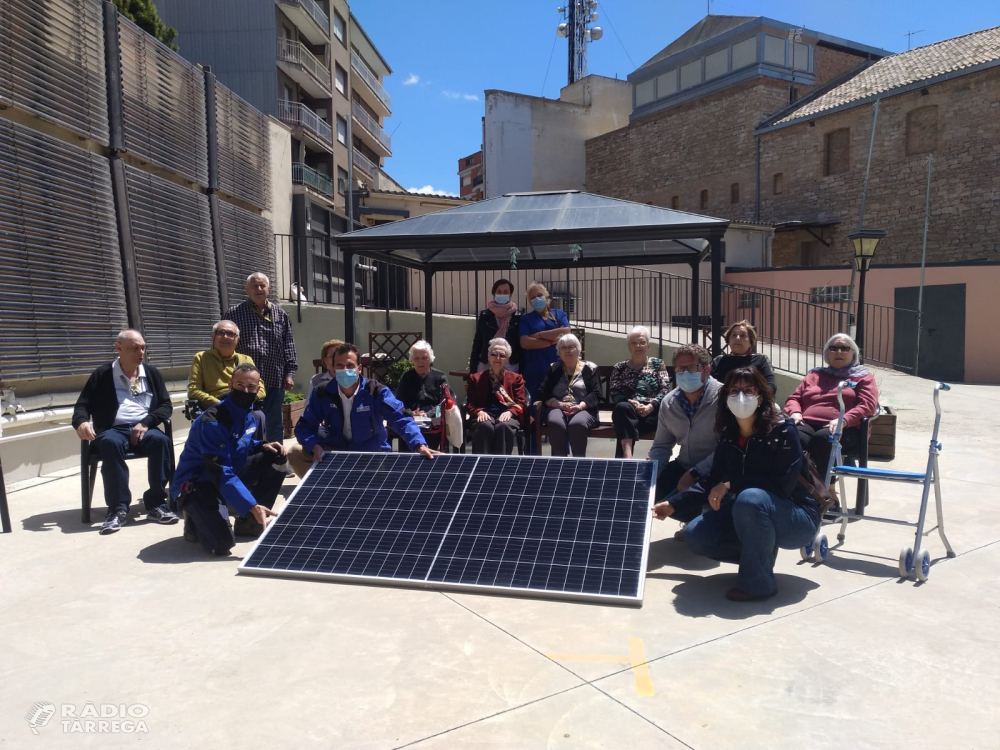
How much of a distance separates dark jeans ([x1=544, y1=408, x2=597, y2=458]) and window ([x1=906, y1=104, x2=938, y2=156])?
23.4 meters

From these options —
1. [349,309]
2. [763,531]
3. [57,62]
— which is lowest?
[763,531]

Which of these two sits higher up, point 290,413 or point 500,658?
point 290,413

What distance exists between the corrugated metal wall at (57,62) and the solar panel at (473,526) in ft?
16.6

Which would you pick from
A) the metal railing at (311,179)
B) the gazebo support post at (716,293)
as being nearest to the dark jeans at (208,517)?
the gazebo support post at (716,293)

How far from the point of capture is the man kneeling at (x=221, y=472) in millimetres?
4648

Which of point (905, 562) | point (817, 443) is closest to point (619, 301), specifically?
point (817, 443)

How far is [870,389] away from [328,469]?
401 cm

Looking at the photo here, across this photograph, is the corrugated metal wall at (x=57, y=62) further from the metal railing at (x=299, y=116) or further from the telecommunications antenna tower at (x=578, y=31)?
the telecommunications antenna tower at (x=578, y=31)

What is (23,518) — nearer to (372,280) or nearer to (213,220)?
(213,220)

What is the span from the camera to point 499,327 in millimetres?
7301

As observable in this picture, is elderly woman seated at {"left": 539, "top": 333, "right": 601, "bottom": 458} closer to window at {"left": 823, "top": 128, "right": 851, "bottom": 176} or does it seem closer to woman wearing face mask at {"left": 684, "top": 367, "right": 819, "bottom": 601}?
woman wearing face mask at {"left": 684, "top": 367, "right": 819, "bottom": 601}

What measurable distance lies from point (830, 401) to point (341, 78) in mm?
37405

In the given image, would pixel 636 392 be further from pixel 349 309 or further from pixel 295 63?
pixel 295 63

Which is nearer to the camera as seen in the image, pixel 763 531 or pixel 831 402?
pixel 763 531
